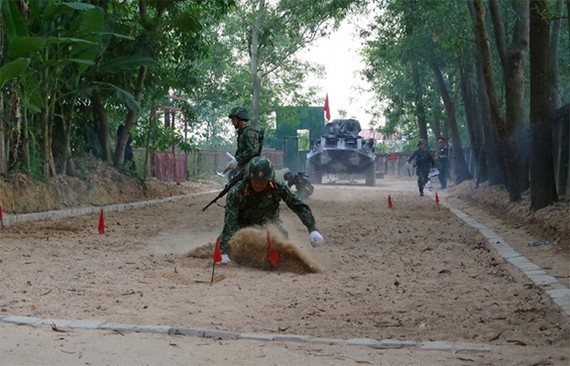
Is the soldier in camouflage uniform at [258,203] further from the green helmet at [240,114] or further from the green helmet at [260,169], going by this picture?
the green helmet at [240,114]

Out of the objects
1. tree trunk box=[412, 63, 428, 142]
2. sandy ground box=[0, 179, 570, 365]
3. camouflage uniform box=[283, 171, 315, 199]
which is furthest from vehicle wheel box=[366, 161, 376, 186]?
sandy ground box=[0, 179, 570, 365]

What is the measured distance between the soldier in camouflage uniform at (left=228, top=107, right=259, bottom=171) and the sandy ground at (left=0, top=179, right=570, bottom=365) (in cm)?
135

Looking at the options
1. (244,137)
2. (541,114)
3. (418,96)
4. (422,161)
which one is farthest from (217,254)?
(418,96)

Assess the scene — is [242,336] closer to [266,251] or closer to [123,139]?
[266,251]

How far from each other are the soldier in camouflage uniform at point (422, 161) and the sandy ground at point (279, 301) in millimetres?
14369

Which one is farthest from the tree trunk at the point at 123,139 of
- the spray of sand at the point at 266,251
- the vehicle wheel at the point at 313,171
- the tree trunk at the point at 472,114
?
the vehicle wheel at the point at 313,171

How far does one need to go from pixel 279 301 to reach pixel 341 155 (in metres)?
34.0

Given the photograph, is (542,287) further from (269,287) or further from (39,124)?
(39,124)

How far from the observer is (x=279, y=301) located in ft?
25.7

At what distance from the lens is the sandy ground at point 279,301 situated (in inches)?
231

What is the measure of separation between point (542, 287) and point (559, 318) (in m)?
1.45

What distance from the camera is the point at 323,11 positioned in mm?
28016

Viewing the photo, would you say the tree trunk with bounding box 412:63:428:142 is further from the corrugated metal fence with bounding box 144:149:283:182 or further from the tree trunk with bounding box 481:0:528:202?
the tree trunk with bounding box 481:0:528:202

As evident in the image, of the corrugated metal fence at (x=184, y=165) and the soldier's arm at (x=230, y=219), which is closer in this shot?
the soldier's arm at (x=230, y=219)
